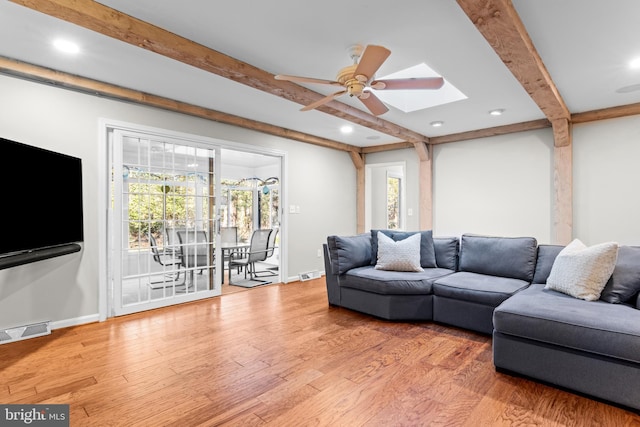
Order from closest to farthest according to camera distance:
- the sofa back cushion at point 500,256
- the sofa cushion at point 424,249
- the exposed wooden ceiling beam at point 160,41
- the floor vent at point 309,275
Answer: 1. the exposed wooden ceiling beam at point 160,41
2. the sofa back cushion at point 500,256
3. the sofa cushion at point 424,249
4. the floor vent at point 309,275

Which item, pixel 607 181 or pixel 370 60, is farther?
pixel 607 181

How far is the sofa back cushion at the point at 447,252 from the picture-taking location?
12.6 feet

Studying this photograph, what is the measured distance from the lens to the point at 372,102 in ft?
9.63

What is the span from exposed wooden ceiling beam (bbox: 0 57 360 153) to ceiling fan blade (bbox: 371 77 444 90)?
2337 mm

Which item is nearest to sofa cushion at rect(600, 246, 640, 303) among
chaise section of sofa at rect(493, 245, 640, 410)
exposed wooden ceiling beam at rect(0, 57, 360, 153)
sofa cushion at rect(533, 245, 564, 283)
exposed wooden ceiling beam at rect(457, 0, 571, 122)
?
chaise section of sofa at rect(493, 245, 640, 410)

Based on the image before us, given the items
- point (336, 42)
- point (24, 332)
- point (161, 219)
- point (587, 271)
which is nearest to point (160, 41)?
point (336, 42)

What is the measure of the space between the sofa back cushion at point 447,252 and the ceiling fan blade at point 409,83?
199 cm

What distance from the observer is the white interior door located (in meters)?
3.53

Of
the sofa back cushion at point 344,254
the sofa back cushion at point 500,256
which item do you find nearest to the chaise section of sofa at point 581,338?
the sofa back cushion at point 500,256

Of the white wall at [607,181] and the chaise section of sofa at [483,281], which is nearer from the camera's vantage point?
the chaise section of sofa at [483,281]

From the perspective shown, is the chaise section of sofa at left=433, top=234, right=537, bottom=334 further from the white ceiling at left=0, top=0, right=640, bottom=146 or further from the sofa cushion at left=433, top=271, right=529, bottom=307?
the white ceiling at left=0, top=0, right=640, bottom=146

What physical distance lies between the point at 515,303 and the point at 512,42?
5.87ft

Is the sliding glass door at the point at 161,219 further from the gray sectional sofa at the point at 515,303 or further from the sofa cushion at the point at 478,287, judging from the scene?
the sofa cushion at the point at 478,287

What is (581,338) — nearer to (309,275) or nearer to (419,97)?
(419,97)
